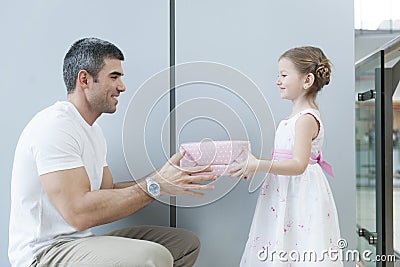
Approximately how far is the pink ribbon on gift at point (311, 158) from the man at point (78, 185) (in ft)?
0.67

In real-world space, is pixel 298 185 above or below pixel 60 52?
below

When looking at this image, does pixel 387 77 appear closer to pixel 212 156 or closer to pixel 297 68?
pixel 297 68

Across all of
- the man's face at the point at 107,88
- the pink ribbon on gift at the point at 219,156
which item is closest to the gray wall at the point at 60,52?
the man's face at the point at 107,88

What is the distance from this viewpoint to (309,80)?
58.1 inches

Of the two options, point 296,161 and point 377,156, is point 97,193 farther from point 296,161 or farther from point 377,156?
point 377,156

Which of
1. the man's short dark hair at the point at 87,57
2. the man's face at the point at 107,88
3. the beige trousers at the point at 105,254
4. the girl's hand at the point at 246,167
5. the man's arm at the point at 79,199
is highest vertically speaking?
the man's short dark hair at the point at 87,57

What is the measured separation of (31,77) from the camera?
1.70 m

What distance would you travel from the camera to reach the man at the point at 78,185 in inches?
51.1

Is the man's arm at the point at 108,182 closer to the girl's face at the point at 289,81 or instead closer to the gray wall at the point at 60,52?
the gray wall at the point at 60,52

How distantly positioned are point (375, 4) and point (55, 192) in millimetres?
1097

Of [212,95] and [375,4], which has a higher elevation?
[375,4]

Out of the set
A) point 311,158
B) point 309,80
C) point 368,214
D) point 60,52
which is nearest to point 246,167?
point 311,158

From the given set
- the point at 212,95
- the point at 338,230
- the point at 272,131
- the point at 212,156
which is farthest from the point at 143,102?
the point at 338,230

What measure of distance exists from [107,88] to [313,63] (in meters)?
0.63
